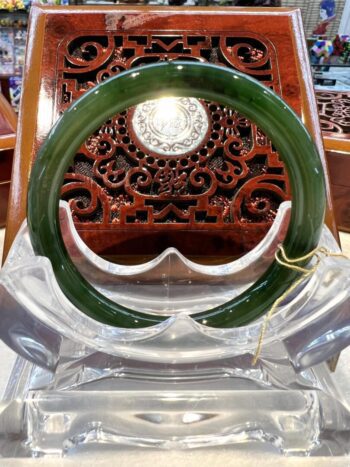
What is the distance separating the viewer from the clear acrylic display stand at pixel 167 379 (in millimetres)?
432

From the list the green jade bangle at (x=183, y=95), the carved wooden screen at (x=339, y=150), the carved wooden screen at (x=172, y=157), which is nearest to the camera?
the green jade bangle at (x=183, y=95)

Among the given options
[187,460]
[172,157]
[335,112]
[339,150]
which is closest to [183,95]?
[172,157]

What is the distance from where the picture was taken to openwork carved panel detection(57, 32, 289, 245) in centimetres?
68

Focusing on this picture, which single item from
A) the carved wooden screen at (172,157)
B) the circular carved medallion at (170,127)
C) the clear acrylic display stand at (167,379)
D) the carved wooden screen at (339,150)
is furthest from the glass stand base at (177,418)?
the carved wooden screen at (339,150)

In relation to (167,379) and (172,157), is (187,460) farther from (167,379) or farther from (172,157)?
(172,157)

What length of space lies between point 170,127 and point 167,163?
0.06 meters

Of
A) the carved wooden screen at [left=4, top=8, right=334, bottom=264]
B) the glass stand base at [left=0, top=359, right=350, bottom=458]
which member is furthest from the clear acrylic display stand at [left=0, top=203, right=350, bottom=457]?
the carved wooden screen at [left=4, top=8, right=334, bottom=264]

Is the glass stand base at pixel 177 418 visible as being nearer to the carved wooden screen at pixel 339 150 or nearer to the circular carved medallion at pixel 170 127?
the circular carved medallion at pixel 170 127

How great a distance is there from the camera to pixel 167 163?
699 millimetres

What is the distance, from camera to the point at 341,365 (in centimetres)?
63

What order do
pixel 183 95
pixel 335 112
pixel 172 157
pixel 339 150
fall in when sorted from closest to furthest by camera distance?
pixel 183 95, pixel 172 157, pixel 339 150, pixel 335 112

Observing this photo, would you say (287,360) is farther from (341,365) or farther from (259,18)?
(259,18)

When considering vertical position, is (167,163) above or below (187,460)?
above

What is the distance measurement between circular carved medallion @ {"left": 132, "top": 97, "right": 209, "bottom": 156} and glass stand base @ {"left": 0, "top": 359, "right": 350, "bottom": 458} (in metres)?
0.36
